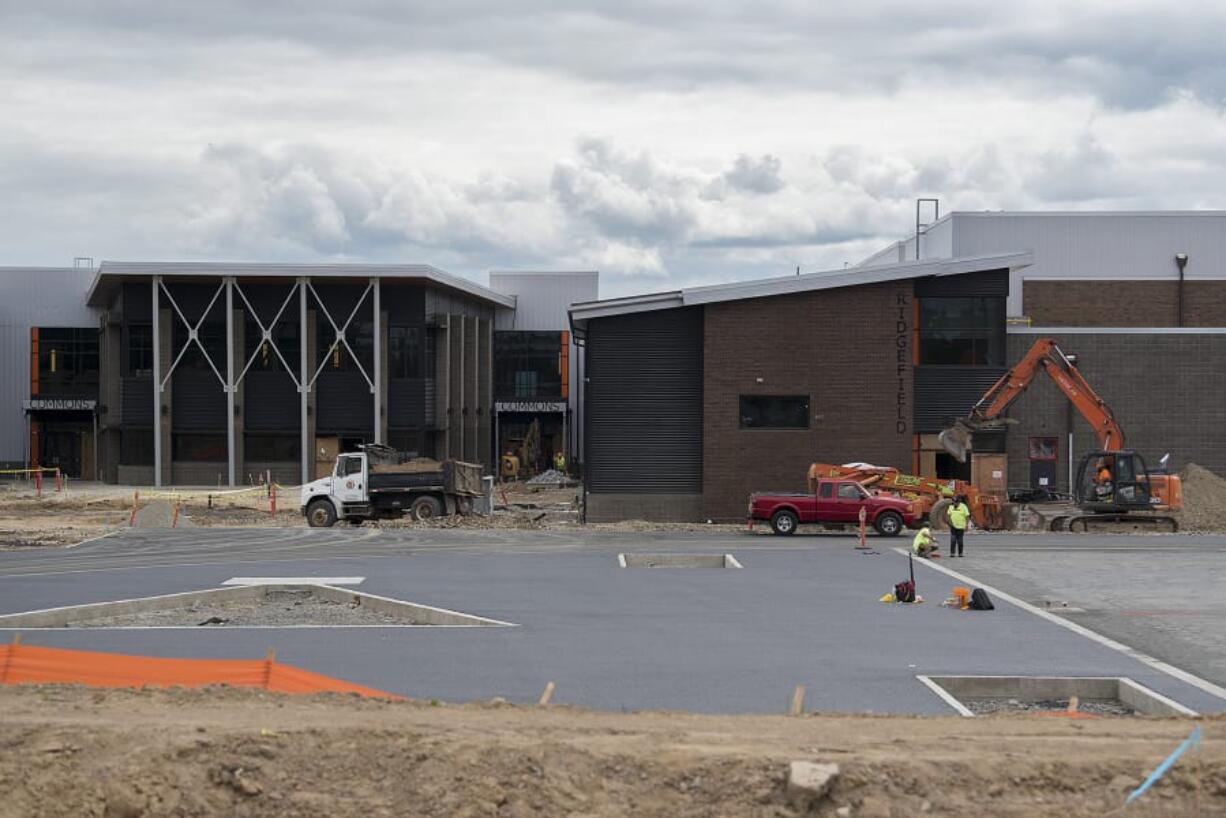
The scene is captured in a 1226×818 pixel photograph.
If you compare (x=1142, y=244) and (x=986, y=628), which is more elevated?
(x=1142, y=244)

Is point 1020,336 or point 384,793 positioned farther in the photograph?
point 1020,336

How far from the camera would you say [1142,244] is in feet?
224

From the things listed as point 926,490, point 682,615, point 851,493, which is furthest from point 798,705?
point 926,490

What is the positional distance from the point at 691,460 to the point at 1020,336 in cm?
1501

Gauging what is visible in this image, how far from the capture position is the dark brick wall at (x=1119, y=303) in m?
67.5

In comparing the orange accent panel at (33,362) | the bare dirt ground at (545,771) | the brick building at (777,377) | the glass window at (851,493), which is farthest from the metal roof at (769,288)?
the orange accent panel at (33,362)

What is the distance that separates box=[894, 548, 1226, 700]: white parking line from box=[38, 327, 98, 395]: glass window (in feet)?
180

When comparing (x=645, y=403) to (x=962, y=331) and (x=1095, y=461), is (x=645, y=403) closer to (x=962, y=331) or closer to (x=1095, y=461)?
(x=962, y=331)

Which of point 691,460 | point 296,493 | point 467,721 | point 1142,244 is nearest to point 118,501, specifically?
point 296,493

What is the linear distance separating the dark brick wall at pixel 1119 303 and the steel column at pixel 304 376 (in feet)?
112

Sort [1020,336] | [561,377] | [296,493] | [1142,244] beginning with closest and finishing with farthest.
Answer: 1. [1020,336]
2. [296,493]
3. [1142,244]
4. [561,377]

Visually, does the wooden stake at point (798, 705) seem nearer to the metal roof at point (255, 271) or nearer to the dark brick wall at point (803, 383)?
the dark brick wall at point (803, 383)

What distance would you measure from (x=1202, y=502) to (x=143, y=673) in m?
38.5

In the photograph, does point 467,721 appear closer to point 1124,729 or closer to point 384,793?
point 384,793
